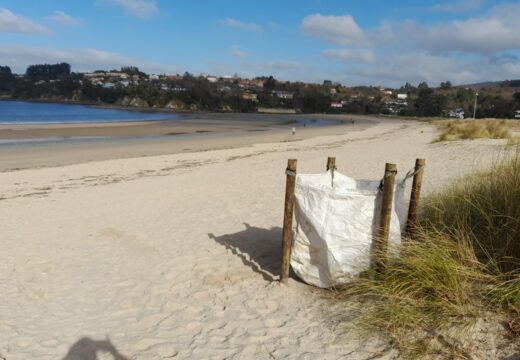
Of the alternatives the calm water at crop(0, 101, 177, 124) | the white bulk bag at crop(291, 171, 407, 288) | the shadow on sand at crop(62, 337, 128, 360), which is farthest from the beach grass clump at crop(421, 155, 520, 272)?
the calm water at crop(0, 101, 177, 124)

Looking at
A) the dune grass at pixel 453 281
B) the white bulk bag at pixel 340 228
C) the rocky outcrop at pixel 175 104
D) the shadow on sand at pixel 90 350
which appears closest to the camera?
the dune grass at pixel 453 281

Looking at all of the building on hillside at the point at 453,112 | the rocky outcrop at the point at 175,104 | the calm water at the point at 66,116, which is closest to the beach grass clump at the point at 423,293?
the calm water at the point at 66,116

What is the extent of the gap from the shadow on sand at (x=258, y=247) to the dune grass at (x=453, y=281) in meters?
1.14

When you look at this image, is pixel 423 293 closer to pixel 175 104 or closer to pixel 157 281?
pixel 157 281

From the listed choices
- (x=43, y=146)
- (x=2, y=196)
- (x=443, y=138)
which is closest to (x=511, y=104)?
(x=443, y=138)

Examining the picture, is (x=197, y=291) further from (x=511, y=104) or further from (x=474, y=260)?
(x=511, y=104)

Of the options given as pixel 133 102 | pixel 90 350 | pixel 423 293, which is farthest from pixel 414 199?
pixel 133 102

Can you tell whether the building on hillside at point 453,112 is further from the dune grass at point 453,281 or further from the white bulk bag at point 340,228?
the white bulk bag at point 340,228

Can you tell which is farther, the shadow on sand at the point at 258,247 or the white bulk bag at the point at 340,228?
the shadow on sand at the point at 258,247

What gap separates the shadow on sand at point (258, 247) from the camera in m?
4.95

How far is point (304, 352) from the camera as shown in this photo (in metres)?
3.21

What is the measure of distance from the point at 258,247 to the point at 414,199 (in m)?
2.10

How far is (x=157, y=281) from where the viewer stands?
4.74m

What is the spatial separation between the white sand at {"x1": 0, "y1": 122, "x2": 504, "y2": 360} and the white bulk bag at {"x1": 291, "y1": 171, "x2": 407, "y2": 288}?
274 mm
